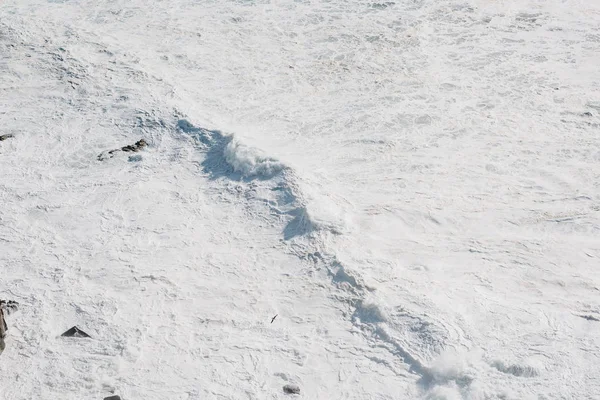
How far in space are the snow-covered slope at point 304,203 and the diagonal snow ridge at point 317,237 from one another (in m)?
0.03

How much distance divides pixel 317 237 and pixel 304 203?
595mm

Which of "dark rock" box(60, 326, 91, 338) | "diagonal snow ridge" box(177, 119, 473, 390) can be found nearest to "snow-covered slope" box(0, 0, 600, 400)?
"diagonal snow ridge" box(177, 119, 473, 390)

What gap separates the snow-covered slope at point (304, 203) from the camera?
593 centimetres

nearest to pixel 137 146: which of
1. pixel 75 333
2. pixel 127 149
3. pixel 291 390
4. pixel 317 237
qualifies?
pixel 127 149

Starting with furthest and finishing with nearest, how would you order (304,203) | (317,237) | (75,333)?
(304,203) < (317,237) < (75,333)

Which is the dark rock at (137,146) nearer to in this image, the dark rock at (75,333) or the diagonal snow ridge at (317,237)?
the diagonal snow ridge at (317,237)

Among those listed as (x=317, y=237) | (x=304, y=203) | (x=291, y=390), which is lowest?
(x=291, y=390)

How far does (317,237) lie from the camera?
7.22m

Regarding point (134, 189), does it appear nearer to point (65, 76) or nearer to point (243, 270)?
point (243, 270)

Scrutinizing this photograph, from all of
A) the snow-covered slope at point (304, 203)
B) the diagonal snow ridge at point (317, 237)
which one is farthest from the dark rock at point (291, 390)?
the diagonal snow ridge at point (317, 237)

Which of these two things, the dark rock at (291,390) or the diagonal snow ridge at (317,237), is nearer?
the dark rock at (291,390)

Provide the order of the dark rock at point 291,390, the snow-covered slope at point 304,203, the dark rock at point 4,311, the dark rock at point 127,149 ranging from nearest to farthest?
the dark rock at point 291,390, the snow-covered slope at point 304,203, the dark rock at point 4,311, the dark rock at point 127,149

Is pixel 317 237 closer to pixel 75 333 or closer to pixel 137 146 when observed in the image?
A: pixel 75 333

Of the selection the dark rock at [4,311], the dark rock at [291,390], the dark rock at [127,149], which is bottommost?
the dark rock at [291,390]
